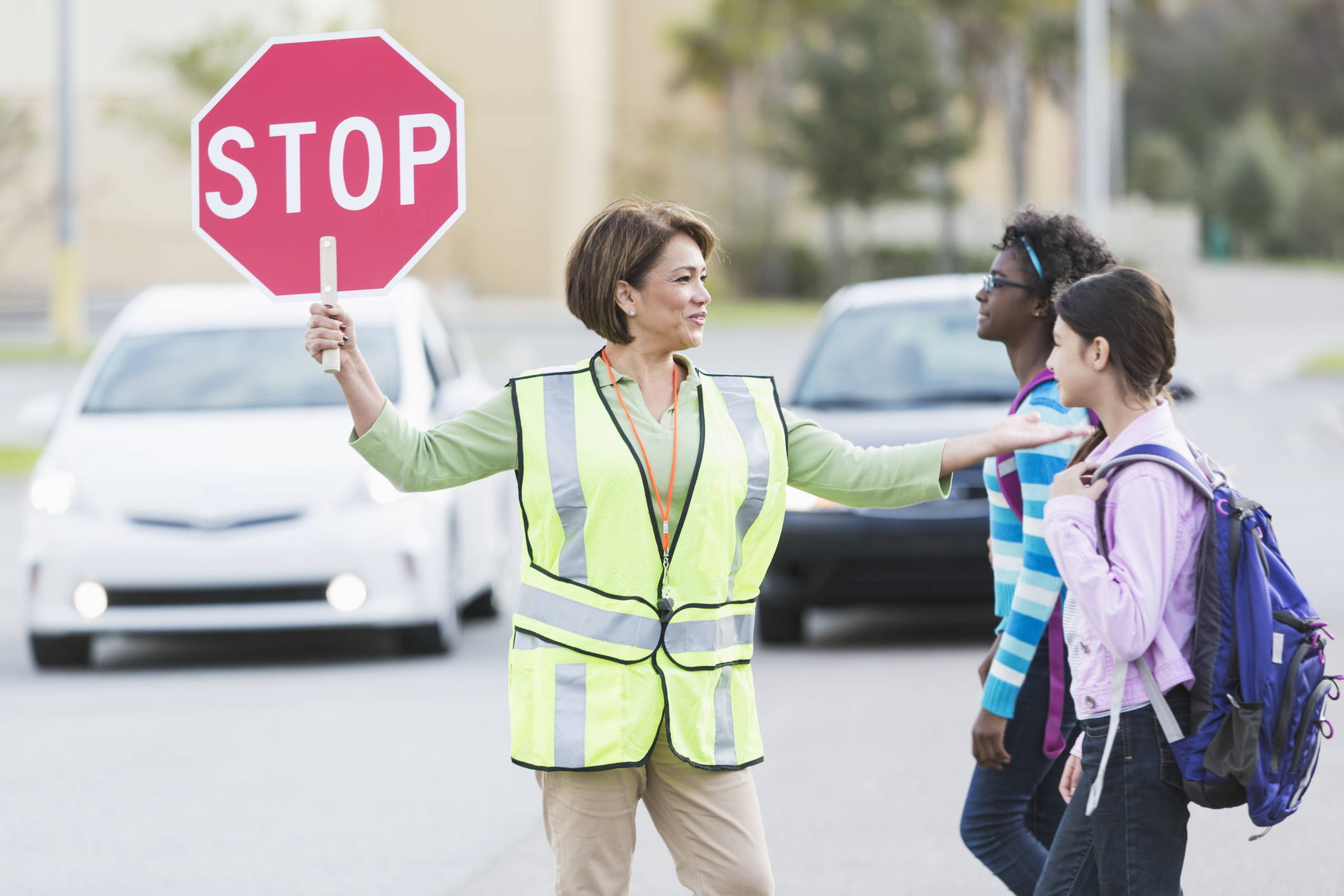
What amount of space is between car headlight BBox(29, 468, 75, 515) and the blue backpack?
6.37m

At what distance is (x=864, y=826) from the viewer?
6047mm

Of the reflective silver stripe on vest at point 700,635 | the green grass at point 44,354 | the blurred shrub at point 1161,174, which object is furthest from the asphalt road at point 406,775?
the blurred shrub at point 1161,174

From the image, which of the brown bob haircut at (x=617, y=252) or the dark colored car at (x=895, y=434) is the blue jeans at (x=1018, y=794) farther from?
the dark colored car at (x=895, y=434)

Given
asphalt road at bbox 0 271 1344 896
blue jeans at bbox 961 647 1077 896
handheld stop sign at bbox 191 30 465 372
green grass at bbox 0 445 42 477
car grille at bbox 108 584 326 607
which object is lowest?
asphalt road at bbox 0 271 1344 896

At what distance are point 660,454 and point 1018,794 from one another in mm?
1241

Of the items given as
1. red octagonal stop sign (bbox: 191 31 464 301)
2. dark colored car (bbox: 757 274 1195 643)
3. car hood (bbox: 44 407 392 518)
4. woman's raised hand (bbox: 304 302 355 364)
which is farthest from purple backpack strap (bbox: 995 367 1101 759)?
car hood (bbox: 44 407 392 518)

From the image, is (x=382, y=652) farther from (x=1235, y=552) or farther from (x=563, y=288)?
(x=1235, y=552)

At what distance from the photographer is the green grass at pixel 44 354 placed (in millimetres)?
28375

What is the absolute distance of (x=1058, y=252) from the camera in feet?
13.8

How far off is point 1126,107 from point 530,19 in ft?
160

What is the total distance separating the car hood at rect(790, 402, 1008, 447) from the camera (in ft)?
28.7

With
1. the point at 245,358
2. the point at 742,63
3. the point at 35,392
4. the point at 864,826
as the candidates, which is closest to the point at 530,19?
the point at 742,63

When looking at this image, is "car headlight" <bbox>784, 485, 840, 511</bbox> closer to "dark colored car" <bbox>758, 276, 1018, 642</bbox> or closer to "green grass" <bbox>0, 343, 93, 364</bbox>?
"dark colored car" <bbox>758, 276, 1018, 642</bbox>

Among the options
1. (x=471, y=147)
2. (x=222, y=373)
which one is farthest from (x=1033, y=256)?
(x=471, y=147)
